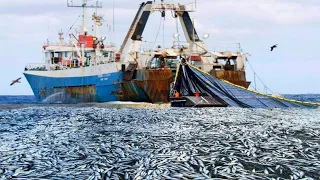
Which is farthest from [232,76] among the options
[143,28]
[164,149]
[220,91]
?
[164,149]

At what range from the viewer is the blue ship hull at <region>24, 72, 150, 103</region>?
49744 mm

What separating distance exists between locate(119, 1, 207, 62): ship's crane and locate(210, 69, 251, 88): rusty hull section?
3.40 meters

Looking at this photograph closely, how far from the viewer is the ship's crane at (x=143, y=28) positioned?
52.4m

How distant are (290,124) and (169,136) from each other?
9.39 m

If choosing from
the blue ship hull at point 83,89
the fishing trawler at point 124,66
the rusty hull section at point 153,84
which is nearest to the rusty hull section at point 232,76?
the fishing trawler at point 124,66

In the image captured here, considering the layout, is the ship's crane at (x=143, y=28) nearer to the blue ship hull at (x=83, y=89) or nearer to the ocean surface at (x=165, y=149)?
the blue ship hull at (x=83, y=89)

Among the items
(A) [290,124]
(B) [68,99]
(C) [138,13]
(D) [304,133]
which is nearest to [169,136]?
(D) [304,133]

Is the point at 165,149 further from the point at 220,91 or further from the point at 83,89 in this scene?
the point at 83,89

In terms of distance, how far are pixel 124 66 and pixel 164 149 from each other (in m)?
31.6

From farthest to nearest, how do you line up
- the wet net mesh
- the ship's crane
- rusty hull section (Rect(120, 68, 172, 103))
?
the ship's crane
rusty hull section (Rect(120, 68, 172, 103))
the wet net mesh

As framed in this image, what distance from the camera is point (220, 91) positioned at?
43.6 meters

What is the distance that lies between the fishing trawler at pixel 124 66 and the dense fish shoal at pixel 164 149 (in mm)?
16772

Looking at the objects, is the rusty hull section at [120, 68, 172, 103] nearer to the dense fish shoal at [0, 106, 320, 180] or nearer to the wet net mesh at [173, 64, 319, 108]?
the wet net mesh at [173, 64, 319, 108]

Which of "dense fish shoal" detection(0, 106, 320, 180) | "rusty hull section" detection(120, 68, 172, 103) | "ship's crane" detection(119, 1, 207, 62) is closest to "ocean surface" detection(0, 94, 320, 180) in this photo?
"dense fish shoal" detection(0, 106, 320, 180)
